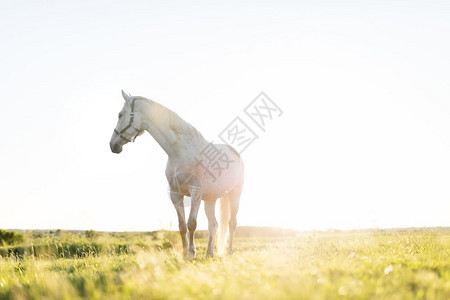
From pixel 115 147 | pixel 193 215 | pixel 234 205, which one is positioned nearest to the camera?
pixel 193 215

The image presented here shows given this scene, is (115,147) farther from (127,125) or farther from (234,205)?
(234,205)

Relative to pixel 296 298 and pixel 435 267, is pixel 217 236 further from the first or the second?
pixel 296 298

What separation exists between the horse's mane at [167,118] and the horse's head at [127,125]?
0.23 meters

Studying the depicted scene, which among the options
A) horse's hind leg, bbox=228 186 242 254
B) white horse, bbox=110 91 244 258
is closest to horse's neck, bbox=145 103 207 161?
white horse, bbox=110 91 244 258

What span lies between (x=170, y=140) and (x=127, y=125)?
3.07ft

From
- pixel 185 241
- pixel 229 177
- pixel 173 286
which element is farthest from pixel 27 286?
pixel 229 177

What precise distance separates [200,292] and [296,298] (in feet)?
2.57

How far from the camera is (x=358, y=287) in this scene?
3.16m

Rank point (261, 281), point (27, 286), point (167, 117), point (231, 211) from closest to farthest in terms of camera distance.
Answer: point (261, 281), point (27, 286), point (167, 117), point (231, 211)

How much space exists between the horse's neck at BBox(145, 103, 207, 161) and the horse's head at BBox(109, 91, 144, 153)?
0.21m

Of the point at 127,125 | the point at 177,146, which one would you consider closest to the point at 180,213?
the point at 177,146

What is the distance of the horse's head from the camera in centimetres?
817

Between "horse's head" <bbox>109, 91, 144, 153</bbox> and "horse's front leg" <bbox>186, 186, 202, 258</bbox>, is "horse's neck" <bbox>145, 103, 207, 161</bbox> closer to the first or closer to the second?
"horse's head" <bbox>109, 91, 144, 153</bbox>

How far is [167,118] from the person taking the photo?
26.9 feet
